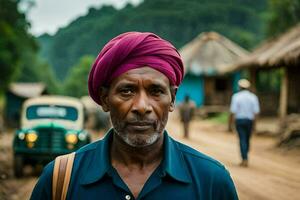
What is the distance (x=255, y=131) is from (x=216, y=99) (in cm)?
1715

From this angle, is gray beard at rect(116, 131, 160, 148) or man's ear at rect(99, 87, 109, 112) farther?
man's ear at rect(99, 87, 109, 112)

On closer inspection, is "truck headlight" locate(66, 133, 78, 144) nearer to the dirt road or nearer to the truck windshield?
the truck windshield

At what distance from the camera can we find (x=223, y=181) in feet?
7.81

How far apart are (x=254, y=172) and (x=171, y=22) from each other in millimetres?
67554

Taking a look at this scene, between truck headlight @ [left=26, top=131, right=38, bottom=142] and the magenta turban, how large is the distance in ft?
36.0

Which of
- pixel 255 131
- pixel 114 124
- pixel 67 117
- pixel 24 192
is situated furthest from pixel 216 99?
pixel 114 124

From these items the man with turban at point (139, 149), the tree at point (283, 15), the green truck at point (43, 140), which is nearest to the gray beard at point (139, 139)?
the man with turban at point (139, 149)

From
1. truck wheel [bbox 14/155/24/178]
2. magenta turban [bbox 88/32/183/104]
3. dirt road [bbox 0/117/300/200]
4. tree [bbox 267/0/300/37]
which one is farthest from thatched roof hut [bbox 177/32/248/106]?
magenta turban [bbox 88/32/183/104]

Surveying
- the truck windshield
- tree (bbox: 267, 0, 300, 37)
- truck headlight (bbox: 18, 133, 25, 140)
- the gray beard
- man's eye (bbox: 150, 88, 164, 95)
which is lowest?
truck headlight (bbox: 18, 133, 25, 140)

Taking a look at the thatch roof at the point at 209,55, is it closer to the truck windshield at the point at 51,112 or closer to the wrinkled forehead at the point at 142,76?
the truck windshield at the point at 51,112

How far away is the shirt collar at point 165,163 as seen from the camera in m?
2.35

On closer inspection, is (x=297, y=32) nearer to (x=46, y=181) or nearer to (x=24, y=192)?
(x=24, y=192)

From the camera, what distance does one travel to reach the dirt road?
373 inches

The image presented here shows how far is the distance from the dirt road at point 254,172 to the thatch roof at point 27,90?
18.7m
